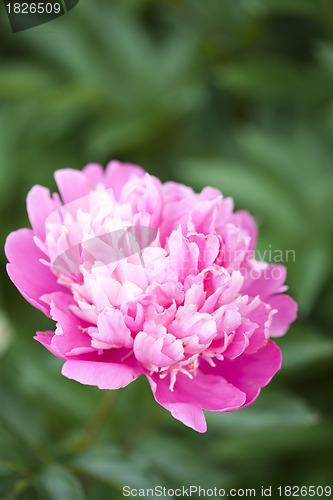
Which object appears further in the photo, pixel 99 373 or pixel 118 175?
pixel 118 175

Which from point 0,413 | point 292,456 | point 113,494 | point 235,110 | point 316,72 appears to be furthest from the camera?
point 235,110

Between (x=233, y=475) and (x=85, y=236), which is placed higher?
(x=85, y=236)

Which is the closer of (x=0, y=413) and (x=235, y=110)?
(x=0, y=413)

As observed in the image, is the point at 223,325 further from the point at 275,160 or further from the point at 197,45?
the point at 197,45

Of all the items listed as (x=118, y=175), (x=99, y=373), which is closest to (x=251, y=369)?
(x=99, y=373)

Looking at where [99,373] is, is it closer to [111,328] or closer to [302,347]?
[111,328]

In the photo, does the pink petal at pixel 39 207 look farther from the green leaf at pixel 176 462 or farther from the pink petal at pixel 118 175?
the green leaf at pixel 176 462

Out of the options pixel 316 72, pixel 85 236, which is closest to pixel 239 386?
pixel 85 236
